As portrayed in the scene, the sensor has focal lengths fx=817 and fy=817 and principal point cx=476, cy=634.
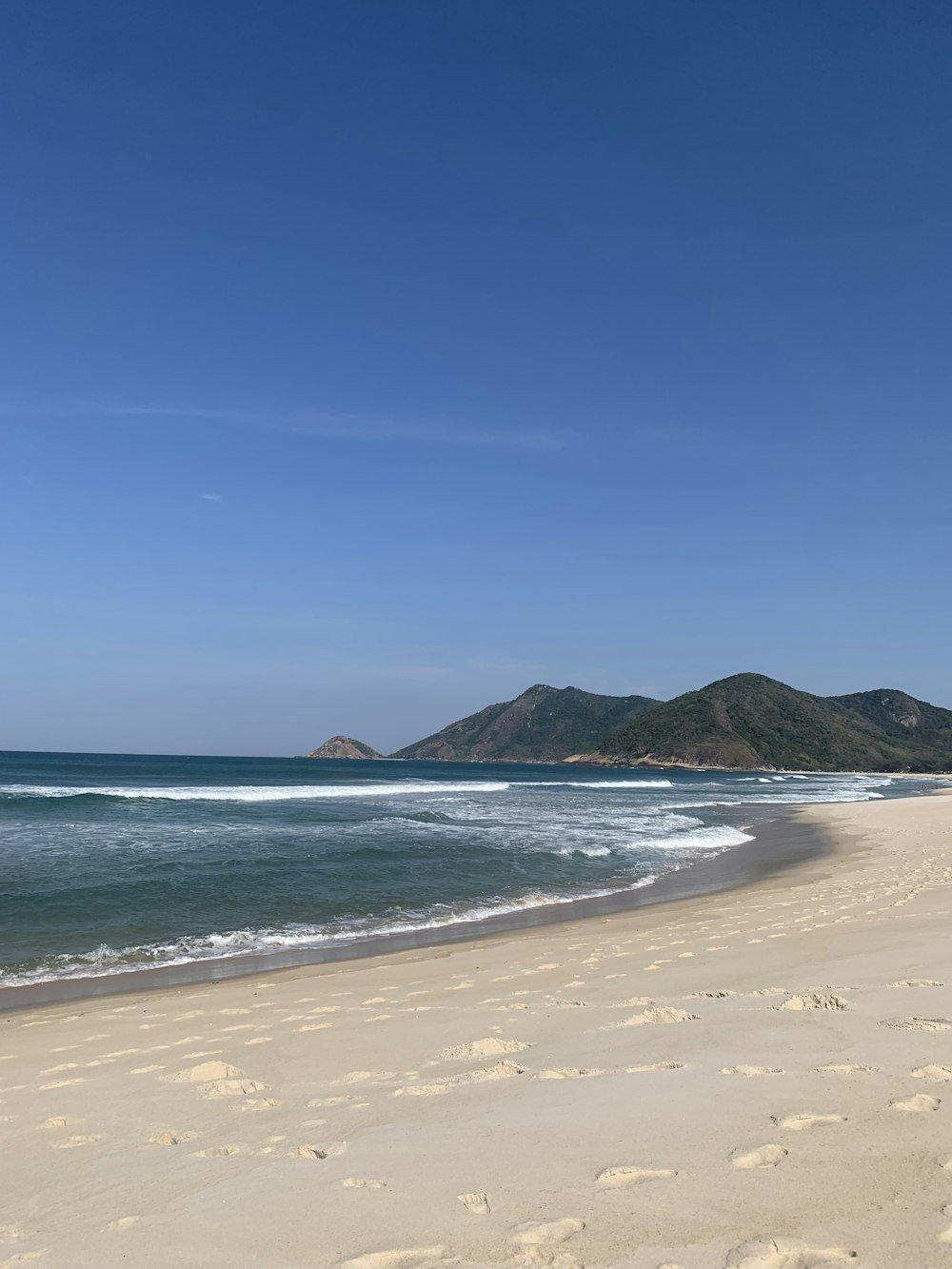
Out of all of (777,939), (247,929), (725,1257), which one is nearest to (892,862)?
(777,939)

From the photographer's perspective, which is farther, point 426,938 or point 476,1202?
point 426,938

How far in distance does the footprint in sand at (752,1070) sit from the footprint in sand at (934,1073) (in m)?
0.71

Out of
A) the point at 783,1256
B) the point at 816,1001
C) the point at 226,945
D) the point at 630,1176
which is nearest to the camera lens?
the point at 783,1256

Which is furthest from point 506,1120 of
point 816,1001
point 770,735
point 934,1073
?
point 770,735

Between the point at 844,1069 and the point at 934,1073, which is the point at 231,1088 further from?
the point at 934,1073

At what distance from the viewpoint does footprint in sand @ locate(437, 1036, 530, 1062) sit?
222 inches

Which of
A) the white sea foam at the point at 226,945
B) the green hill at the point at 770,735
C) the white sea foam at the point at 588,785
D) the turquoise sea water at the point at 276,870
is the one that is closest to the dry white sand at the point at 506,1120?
the white sea foam at the point at 226,945

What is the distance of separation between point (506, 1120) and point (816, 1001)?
3.08 meters

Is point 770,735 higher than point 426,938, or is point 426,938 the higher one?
point 770,735

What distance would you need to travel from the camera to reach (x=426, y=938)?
12.1 metres

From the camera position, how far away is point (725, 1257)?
2.81m

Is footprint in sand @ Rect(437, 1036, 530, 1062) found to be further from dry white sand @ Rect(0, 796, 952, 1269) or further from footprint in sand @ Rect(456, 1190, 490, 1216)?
footprint in sand @ Rect(456, 1190, 490, 1216)

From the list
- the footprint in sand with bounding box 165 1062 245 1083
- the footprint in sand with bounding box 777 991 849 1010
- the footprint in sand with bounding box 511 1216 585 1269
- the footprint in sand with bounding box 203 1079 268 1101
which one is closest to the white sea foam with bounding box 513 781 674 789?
the footprint in sand with bounding box 777 991 849 1010

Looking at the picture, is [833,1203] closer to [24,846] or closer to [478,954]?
[478,954]
